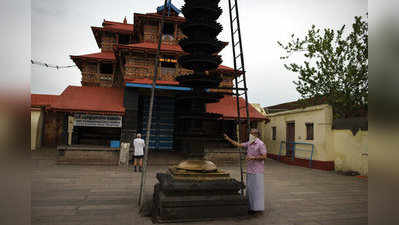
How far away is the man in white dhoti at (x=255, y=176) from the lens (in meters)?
5.18

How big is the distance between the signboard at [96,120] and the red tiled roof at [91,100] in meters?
0.55

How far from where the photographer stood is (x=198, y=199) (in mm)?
4715

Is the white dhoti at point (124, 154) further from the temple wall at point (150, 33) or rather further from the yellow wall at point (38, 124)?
the yellow wall at point (38, 124)

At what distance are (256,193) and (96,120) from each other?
10.8 metres

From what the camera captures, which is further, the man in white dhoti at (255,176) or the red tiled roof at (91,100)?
the red tiled roof at (91,100)

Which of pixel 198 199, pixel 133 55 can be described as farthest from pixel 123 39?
pixel 198 199

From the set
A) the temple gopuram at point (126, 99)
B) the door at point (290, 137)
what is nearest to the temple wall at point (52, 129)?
the temple gopuram at point (126, 99)

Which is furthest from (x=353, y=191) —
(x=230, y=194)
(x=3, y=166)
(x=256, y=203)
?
(x=3, y=166)

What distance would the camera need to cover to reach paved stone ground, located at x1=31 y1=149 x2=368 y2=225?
4777 millimetres

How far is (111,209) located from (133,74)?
10193 mm

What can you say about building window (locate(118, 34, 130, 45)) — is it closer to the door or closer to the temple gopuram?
the temple gopuram

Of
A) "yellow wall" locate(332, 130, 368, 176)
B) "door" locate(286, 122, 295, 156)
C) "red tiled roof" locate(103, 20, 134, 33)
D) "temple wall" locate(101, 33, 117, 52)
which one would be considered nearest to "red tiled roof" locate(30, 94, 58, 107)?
"temple wall" locate(101, 33, 117, 52)

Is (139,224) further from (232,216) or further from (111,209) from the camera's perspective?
(232,216)

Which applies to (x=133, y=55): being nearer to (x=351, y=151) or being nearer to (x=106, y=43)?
(x=106, y=43)
